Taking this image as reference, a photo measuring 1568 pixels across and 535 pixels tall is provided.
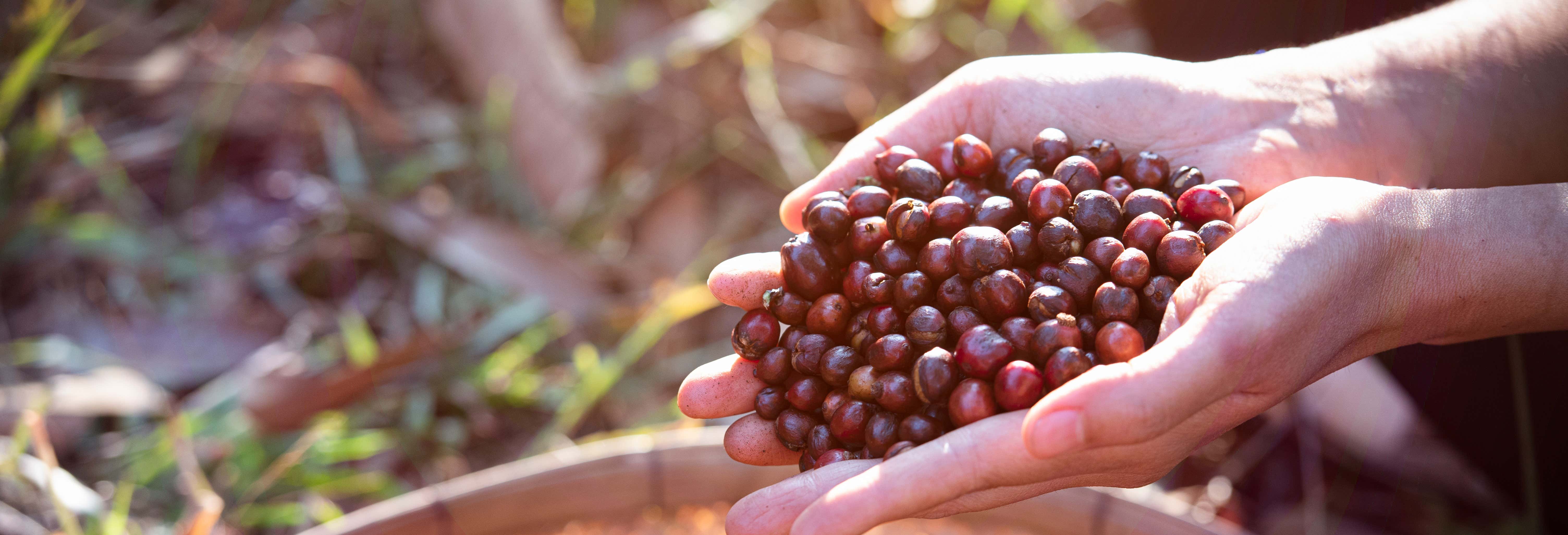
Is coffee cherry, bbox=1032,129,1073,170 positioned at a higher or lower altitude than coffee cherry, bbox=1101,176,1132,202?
higher

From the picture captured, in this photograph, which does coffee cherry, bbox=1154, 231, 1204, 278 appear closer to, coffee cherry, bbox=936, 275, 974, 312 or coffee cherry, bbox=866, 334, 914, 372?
coffee cherry, bbox=936, 275, 974, 312

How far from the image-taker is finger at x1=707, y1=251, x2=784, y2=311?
1.63 meters

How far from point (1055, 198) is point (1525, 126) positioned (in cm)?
107

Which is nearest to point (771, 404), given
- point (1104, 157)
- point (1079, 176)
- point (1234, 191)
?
point (1079, 176)

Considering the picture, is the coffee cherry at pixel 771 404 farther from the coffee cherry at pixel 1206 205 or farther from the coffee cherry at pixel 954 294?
the coffee cherry at pixel 1206 205

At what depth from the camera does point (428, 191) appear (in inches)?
115

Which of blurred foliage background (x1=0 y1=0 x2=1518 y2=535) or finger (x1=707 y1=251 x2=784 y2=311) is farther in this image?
blurred foliage background (x1=0 y1=0 x2=1518 y2=535)

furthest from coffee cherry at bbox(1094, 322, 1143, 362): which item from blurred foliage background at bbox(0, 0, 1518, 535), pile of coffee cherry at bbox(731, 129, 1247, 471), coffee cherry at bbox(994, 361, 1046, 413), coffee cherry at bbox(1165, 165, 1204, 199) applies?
blurred foliage background at bbox(0, 0, 1518, 535)

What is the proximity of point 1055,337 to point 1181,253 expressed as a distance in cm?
28

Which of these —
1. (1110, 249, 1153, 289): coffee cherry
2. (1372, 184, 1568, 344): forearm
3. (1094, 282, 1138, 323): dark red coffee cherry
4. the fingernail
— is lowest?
(1372, 184, 1568, 344): forearm

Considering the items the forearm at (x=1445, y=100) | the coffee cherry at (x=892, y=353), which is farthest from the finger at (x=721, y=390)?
the forearm at (x=1445, y=100)

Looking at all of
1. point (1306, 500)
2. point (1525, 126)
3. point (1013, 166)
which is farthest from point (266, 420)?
point (1525, 126)

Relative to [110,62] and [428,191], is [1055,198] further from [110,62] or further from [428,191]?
[110,62]

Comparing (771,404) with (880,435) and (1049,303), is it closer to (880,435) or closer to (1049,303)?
(880,435)
